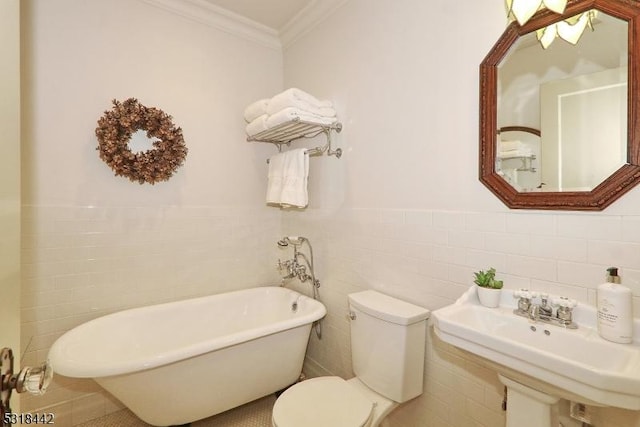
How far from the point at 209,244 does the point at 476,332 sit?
6.43 ft

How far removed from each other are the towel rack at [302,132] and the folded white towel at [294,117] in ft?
0.08

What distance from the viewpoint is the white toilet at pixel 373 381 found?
4.55 ft

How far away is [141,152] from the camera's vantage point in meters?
2.10

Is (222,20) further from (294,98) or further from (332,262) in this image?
(332,262)

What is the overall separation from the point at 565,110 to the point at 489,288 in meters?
0.73

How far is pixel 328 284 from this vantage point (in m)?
2.25

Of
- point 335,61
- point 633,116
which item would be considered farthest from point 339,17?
point 633,116

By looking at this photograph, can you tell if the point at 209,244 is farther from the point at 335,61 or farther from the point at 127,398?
the point at 335,61

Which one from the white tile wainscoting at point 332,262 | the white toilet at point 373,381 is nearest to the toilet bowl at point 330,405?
the white toilet at point 373,381

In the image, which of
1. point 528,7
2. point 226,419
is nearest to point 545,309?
point 528,7

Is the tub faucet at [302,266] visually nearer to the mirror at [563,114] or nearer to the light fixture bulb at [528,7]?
the mirror at [563,114]

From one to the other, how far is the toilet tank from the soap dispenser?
2.24 feet

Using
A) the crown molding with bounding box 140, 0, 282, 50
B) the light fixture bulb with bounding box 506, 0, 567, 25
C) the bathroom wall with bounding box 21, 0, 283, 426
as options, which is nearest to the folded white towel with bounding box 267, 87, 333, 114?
the bathroom wall with bounding box 21, 0, 283, 426

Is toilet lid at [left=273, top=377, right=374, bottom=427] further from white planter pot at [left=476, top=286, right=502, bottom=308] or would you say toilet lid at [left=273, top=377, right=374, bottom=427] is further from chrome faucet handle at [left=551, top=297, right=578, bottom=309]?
chrome faucet handle at [left=551, top=297, right=578, bottom=309]
